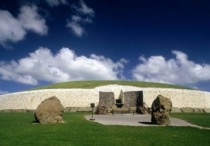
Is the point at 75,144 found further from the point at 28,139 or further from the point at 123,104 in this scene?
the point at 123,104

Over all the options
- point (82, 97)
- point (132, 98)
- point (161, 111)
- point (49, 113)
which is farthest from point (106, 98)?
point (49, 113)

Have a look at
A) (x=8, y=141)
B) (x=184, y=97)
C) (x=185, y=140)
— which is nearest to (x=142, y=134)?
(x=185, y=140)

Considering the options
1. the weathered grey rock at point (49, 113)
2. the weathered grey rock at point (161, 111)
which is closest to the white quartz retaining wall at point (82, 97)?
the weathered grey rock at point (161, 111)

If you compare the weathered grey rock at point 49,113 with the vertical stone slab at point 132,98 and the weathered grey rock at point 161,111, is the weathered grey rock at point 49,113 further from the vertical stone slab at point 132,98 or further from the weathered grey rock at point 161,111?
the vertical stone slab at point 132,98

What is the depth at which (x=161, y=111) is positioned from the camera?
68.1ft

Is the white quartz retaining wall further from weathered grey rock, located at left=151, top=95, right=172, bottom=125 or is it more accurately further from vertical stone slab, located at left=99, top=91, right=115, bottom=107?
weathered grey rock, located at left=151, top=95, right=172, bottom=125

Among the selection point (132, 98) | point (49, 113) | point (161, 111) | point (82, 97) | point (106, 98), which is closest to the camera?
point (49, 113)

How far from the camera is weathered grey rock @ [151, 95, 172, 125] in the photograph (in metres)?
20.5

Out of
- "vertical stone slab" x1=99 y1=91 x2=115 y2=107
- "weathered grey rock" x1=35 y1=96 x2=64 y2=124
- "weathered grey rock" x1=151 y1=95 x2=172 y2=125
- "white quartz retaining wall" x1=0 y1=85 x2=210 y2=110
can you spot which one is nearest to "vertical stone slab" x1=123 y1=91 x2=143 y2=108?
"white quartz retaining wall" x1=0 y1=85 x2=210 y2=110

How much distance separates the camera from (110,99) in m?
44.7

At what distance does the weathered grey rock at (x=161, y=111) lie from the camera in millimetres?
20453

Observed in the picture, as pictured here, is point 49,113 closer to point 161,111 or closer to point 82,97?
point 161,111

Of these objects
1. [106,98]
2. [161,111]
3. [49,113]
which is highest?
[106,98]

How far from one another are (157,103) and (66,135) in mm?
8863
